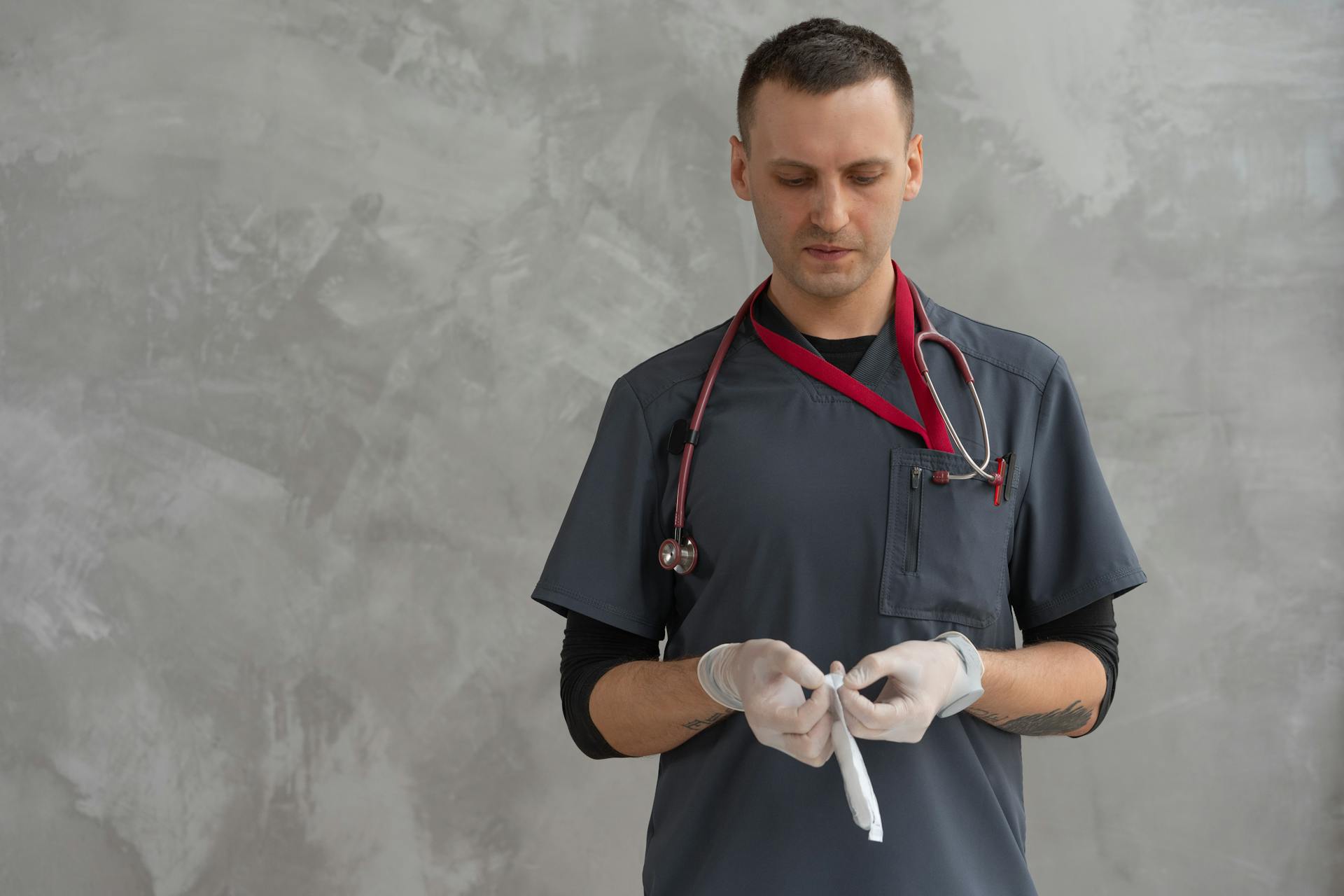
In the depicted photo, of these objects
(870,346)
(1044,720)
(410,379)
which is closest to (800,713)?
(1044,720)

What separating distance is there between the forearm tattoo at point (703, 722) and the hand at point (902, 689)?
179mm

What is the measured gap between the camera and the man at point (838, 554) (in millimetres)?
1283

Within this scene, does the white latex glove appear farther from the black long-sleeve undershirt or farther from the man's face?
the man's face

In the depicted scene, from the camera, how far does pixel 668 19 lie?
2.46m

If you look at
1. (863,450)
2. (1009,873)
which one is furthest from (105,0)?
(1009,873)

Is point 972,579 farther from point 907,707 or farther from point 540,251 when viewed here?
point 540,251

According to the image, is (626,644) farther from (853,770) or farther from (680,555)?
(853,770)

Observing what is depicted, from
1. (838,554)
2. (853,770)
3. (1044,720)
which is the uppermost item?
(838,554)

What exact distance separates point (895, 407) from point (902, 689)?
0.34 metres

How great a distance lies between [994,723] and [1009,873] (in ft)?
0.52

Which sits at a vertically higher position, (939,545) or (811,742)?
(939,545)

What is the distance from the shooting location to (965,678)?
3.93 feet

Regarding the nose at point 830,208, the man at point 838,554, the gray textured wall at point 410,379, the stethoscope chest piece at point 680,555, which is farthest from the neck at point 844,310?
the gray textured wall at point 410,379

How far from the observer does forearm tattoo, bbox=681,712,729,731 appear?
131 centimetres
